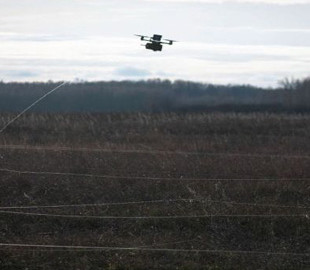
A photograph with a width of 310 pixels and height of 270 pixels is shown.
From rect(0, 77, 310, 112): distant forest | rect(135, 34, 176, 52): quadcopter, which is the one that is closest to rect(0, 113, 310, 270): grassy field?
rect(135, 34, 176, 52): quadcopter

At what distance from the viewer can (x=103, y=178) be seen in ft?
37.0

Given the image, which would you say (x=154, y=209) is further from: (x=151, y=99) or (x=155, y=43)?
(x=151, y=99)

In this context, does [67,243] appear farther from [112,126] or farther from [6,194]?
[112,126]

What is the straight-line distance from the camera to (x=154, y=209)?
31.3 feet

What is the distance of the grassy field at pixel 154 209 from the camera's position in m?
7.52

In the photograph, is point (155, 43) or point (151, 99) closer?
point (155, 43)

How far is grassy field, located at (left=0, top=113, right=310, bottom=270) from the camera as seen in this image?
296 inches

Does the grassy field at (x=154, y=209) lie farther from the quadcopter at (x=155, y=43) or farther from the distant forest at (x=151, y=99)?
the distant forest at (x=151, y=99)

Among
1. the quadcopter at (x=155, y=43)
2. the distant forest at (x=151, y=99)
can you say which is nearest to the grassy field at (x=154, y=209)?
the quadcopter at (x=155, y=43)

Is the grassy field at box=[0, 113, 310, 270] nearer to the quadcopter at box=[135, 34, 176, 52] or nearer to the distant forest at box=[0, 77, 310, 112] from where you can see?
the quadcopter at box=[135, 34, 176, 52]

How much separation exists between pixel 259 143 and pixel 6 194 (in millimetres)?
9251

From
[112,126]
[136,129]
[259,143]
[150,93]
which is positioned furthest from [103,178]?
[150,93]

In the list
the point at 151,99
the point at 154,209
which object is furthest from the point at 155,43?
the point at 151,99

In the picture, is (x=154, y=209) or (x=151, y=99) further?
(x=151, y=99)
